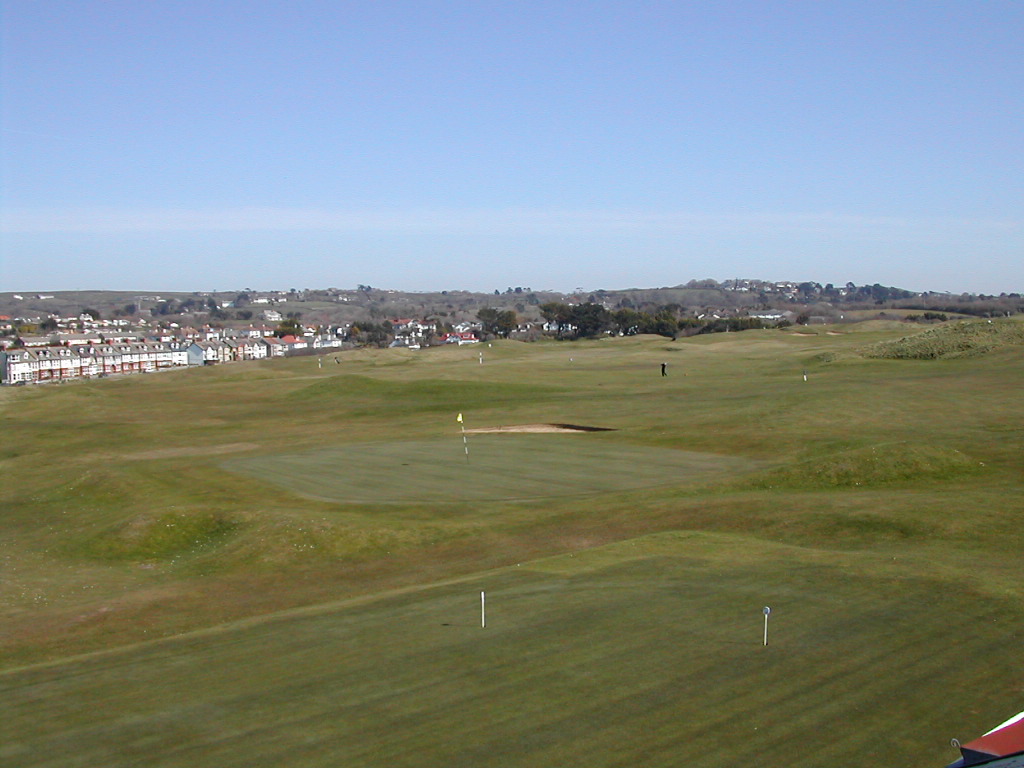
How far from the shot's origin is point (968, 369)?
73.2 metres

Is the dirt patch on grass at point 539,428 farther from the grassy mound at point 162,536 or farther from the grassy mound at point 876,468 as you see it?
the grassy mound at point 162,536

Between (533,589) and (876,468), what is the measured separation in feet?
65.7

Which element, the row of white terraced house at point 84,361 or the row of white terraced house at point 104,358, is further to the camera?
the row of white terraced house at point 104,358

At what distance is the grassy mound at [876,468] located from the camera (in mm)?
37812

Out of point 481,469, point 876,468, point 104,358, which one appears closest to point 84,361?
point 104,358

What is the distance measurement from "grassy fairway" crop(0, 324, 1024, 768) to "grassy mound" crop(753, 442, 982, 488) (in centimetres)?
13

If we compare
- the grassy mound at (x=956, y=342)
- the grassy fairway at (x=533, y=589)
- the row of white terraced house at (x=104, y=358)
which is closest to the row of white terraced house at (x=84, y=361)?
the row of white terraced house at (x=104, y=358)

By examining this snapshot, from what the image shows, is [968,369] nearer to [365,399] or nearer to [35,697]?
[365,399]

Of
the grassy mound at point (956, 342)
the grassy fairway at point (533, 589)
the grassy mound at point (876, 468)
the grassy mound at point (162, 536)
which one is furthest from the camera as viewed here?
the grassy mound at point (956, 342)

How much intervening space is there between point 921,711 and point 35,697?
1513cm

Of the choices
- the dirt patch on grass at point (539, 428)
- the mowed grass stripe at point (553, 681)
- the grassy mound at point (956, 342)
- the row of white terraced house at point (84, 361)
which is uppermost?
the grassy mound at point (956, 342)

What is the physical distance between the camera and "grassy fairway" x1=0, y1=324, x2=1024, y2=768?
15.4m

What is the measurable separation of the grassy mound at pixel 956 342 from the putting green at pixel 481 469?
42.8 m

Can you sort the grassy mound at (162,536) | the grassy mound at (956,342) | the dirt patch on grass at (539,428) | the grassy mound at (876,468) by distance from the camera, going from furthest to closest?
the grassy mound at (956,342)
the dirt patch on grass at (539,428)
the grassy mound at (876,468)
the grassy mound at (162,536)
